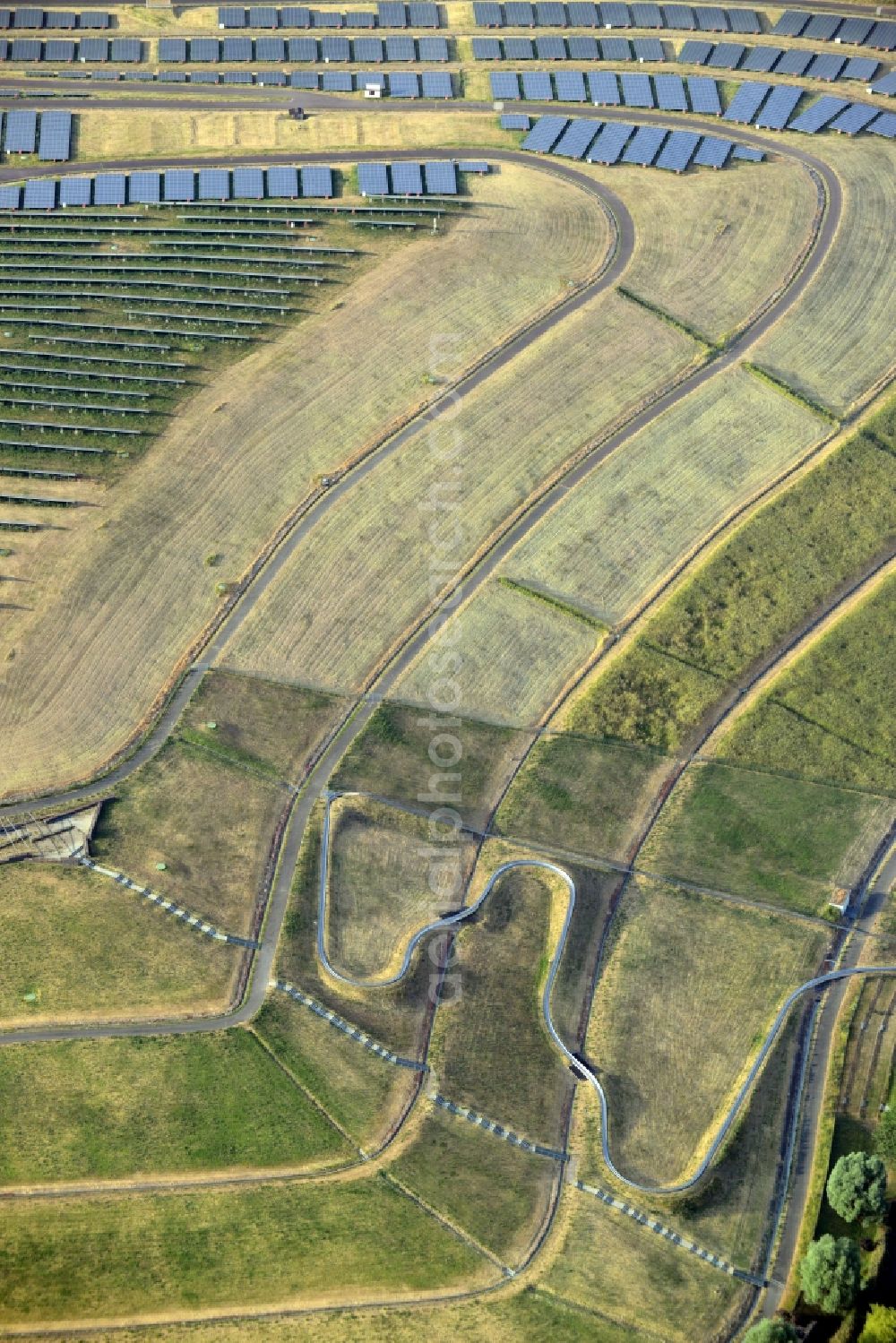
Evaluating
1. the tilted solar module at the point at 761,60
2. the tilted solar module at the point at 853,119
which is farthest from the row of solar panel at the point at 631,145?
the tilted solar module at the point at 761,60

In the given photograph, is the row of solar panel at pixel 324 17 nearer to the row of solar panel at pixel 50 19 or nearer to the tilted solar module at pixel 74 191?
the row of solar panel at pixel 50 19

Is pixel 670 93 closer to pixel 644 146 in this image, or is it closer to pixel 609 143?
pixel 644 146

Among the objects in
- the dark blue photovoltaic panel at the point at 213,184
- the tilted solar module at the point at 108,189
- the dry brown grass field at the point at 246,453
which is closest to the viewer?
the dry brown grass field at the point at 246,453

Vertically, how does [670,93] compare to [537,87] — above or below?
below

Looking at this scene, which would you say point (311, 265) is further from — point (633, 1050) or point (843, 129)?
point (633, 1050)

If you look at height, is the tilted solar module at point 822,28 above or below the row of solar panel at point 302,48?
above

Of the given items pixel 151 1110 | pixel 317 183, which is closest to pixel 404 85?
pixel 317 183

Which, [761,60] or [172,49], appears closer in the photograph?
[172,49]

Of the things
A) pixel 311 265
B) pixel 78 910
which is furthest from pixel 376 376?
pixel 78 910
